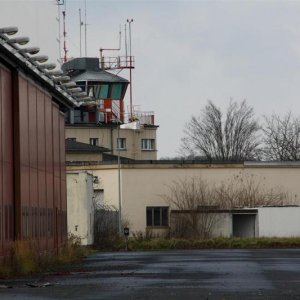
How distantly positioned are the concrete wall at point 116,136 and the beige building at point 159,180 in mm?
24131

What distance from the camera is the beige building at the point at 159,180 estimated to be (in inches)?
2795

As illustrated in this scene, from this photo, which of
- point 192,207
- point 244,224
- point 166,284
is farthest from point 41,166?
point 244,224

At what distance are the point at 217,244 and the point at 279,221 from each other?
28.1 feet

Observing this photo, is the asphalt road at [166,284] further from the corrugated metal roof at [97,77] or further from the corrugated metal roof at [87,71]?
the corrugated metal roof at [87,71]

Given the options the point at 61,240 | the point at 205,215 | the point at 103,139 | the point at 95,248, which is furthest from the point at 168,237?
the point at 103,139

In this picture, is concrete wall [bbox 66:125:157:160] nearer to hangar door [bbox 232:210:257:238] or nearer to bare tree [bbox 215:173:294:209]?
bare tree [bbox 215:173:294:209]

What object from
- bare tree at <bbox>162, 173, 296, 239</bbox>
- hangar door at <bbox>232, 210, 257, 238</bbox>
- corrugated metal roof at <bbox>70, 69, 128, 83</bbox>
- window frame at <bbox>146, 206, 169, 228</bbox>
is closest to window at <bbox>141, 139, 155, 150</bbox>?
corrugated metal roof at <bbox>70, 69, 128, 83</bbox>

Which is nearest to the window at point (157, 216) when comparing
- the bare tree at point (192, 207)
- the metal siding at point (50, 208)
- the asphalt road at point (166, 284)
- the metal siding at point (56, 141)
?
the bare tree at point (192, 207)

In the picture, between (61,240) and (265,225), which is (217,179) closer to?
(265,225)

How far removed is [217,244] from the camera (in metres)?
60.8

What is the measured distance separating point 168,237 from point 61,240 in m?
24.8

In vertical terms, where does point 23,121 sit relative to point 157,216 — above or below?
above

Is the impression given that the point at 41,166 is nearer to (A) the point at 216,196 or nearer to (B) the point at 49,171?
(B) the point at 49,171

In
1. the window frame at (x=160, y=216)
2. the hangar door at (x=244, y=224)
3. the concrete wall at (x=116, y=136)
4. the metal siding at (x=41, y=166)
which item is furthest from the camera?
the concrete wall at (x=116, y=136)
